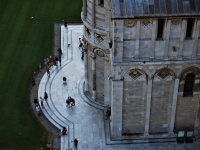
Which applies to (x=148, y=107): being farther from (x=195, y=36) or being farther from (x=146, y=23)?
(x=146, y=23)

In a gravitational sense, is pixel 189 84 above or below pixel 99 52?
below

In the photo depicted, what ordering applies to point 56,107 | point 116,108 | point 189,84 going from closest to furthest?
point 189,84, point 116,108, point 56,107

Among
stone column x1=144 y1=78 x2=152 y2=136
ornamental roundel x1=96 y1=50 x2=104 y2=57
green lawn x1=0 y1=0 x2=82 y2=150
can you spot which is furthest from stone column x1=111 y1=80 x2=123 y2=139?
green lawn x1=0 y1=0 x2=82 y2=150

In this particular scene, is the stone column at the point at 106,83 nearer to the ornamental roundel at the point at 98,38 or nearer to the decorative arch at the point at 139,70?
the ornamental roundel at the point at 98,38

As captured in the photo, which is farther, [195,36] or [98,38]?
[98,38]

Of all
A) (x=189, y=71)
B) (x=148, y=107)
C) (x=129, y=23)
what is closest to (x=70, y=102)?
(x=148, y=107)

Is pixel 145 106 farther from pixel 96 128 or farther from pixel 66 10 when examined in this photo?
pixel 66 10

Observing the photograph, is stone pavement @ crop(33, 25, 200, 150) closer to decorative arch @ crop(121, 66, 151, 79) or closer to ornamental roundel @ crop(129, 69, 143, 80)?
ornamental roundel @ crop(129, 69, 143, 80)
